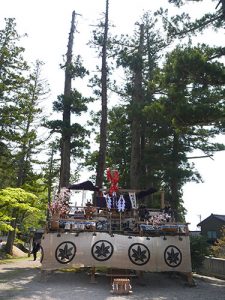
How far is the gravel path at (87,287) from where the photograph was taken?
35.9 feet

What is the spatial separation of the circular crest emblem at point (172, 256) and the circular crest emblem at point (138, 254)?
0.79 metres

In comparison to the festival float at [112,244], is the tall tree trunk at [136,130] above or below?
above

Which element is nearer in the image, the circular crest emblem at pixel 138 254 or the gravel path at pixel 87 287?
the gravel path at pixel 87 287

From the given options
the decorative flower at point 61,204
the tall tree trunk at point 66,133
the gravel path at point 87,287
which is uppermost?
the tall tree trunk at point 66,133

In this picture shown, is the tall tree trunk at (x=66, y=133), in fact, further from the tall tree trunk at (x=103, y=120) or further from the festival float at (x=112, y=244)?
the festival float at (x=112, y=244)

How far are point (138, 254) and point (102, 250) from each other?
4.69 ft

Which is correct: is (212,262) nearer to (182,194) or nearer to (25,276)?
(25,276)

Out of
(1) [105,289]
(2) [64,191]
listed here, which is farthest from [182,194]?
(1) [105,289]

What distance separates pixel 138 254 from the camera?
13570 mm

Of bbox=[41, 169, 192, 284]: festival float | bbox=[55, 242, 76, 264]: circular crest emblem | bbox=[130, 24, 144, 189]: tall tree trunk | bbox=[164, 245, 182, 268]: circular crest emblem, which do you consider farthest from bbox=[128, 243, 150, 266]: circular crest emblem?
bbox=[130, 24, 144, 189]: tall tree trunk

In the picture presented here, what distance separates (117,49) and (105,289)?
52.2ft

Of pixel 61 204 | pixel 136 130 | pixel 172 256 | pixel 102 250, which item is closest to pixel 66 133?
pixel 136 130

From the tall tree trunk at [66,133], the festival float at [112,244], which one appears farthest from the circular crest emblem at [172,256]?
the tall tree trunk at [66,133]

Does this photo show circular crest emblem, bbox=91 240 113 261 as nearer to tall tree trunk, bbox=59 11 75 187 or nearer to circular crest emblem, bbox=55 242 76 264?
circular crest emblem, bbox=55 242 76 264
